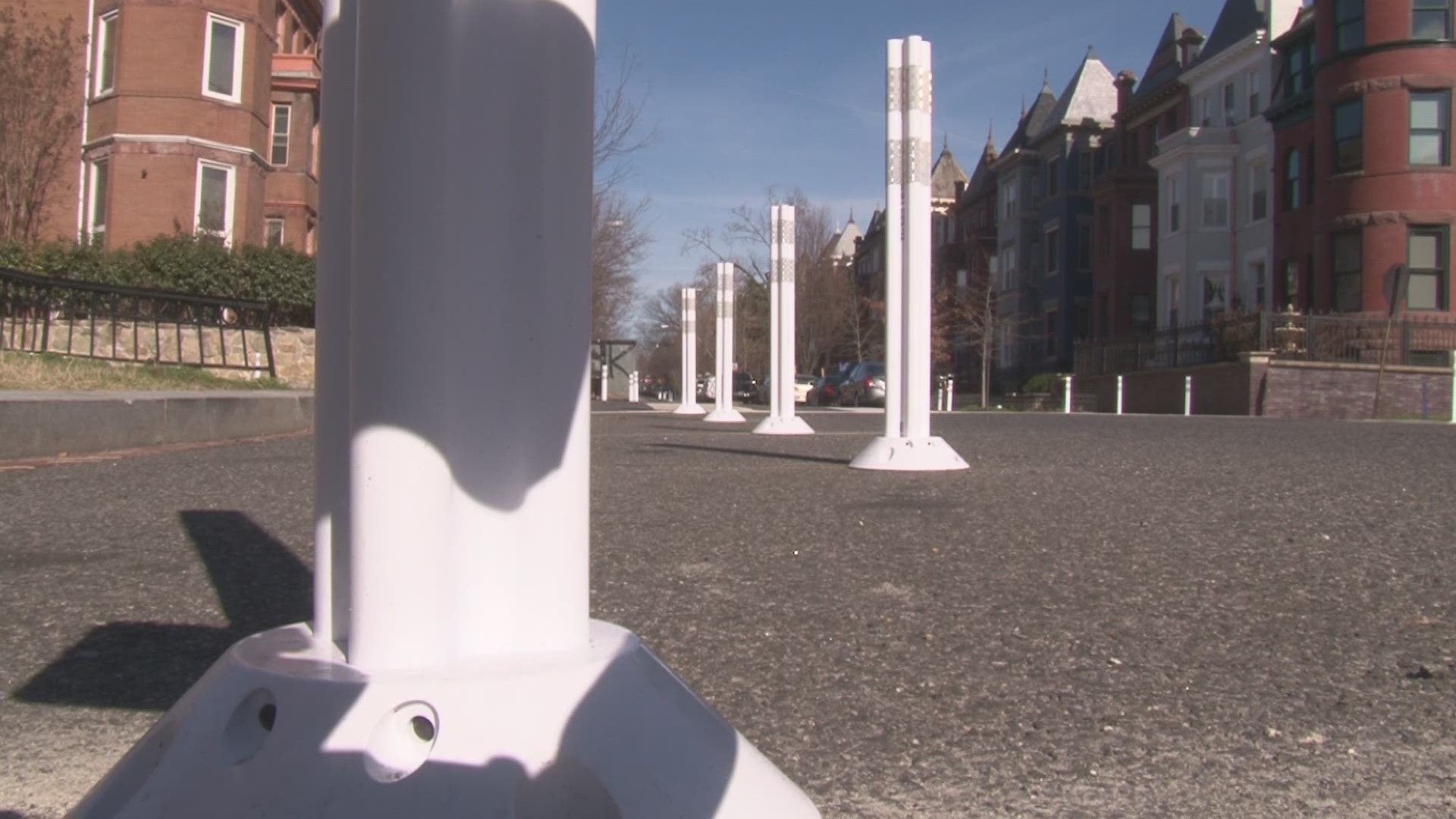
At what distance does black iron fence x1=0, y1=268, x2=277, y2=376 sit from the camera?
13.3m

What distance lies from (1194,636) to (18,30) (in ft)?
91.2

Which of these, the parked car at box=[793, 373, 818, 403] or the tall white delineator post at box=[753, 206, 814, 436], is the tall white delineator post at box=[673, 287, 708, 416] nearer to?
the tall white delineator post at box=[753, 206, 814, 436]

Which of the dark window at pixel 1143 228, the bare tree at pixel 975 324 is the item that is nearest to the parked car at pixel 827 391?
the bare tree at pixel 975 324

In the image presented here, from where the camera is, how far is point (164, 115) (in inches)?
1028

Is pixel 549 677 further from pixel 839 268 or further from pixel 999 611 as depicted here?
pixel 839 268

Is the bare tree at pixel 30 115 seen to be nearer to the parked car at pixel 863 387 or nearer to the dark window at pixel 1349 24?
the parked car at pixel 863 387

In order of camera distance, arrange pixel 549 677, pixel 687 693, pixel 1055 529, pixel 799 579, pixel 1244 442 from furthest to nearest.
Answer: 1. pixel 1244 442
2. pixel 1055 529
3. pixel 799 579
4. pixel 687 693
5. pixel 549 677

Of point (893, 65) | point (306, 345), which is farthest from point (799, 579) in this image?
point (306, 345)

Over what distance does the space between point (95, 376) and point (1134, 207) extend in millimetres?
40040

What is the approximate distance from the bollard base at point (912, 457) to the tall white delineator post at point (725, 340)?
10.7m

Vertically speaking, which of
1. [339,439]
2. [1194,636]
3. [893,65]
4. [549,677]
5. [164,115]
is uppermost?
[164,115]

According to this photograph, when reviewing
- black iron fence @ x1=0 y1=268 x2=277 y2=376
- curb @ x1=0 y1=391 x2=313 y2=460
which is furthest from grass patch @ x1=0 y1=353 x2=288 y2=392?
curb @ x1=0 y1=391 x2=313 y2=460

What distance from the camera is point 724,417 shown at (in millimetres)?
18328

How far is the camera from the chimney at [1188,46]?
42469 mm
